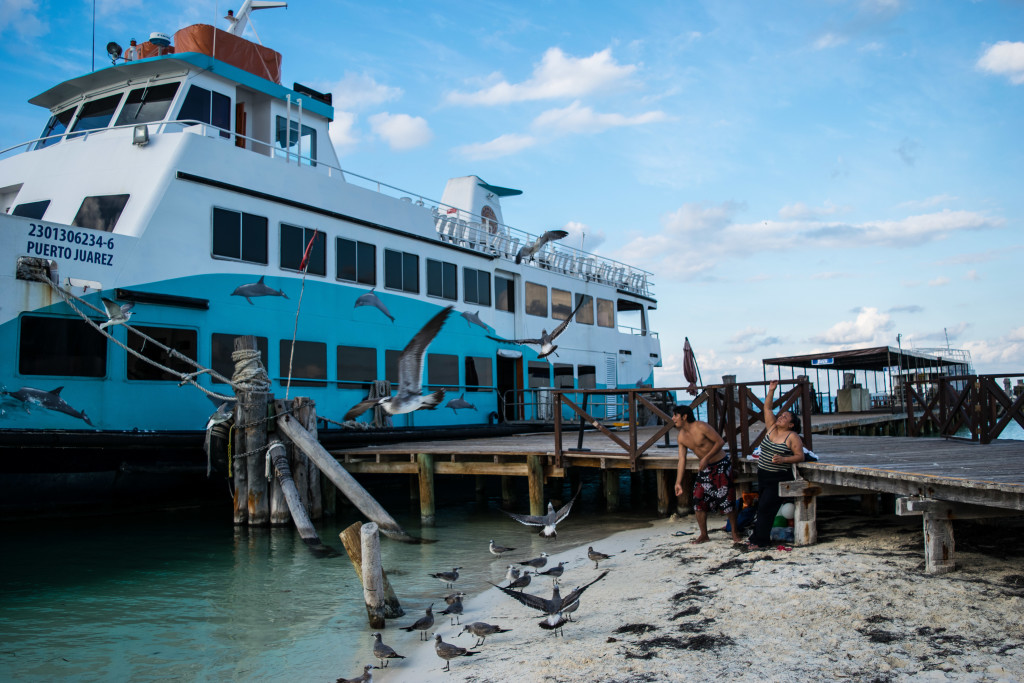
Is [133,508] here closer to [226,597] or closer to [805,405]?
[226,597]

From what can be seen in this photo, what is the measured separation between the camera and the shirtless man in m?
8.64

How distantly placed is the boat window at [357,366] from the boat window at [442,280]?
2423mm

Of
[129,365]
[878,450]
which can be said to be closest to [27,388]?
[129,365]

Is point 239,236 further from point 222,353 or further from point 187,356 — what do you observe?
point 187,356

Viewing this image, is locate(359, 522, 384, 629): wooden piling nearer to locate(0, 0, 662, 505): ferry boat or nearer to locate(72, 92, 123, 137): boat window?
locate(0, 0, 662, 505): ferry boat

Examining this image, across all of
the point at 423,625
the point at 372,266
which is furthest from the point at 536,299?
the point at 423,625

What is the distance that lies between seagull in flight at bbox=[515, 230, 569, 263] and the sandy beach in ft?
39.9

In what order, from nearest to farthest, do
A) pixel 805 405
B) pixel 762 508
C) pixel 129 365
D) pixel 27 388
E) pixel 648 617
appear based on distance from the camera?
pixel 648 617 < pixel 762 508 < pixel 805 405 < pixel 27 388 < pixel 129 365

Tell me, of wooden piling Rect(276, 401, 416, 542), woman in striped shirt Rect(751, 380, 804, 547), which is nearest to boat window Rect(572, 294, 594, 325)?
wooden piling Rect(276, 401, 416, 542)

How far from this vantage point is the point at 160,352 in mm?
11625

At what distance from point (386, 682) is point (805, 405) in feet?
18.7

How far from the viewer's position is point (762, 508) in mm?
7848

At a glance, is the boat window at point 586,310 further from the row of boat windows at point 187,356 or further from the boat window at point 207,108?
the boat window at point 207,108

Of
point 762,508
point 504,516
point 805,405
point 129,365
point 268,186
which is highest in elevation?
point 268,186
